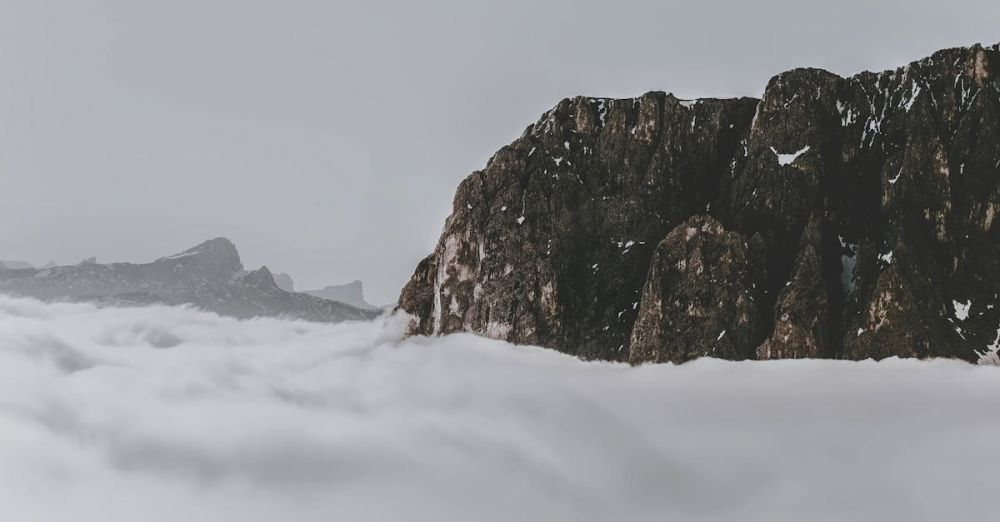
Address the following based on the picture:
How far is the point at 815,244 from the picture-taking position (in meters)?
70.2

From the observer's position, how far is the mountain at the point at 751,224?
64.5 metres

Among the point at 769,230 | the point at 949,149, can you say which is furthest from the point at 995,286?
the point at 769,230

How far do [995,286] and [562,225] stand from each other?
5751 centimetres

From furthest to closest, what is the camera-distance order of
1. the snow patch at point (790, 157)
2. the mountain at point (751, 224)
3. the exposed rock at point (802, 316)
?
the snow patch at point (790, 157) → the exposed rock at point (802, 316) → the mountain at point (751, 224)

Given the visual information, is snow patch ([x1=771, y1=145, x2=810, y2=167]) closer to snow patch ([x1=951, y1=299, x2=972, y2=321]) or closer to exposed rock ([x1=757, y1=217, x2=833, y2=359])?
exposed rock ([x1=757, y1=217, x2=833, y2=359])

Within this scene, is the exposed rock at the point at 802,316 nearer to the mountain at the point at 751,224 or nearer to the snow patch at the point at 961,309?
the mountain at the point at 751,224

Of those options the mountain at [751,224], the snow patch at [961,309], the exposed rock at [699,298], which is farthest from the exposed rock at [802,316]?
the snow patch at [961,309]

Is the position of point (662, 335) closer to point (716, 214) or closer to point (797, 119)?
point (716, 214)

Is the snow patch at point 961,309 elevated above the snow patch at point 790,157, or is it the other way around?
the snow patch at point 790,157

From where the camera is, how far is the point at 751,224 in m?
75.8

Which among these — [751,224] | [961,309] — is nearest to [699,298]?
[751,224]

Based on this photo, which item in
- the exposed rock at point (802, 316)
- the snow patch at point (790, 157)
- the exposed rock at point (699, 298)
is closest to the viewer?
the exposed rock at point (802, 316)

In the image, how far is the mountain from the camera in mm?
64500

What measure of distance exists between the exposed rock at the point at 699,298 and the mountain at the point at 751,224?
0.23 meters
